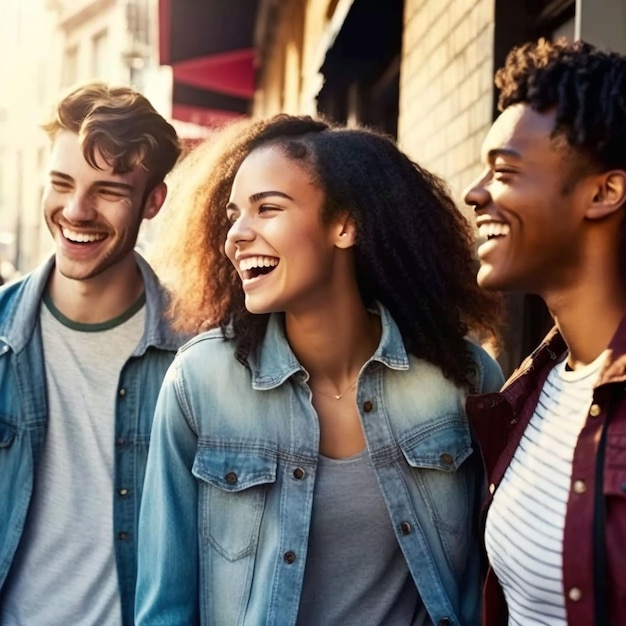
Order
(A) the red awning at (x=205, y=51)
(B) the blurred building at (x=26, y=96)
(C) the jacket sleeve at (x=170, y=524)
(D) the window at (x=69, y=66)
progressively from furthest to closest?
(B) the blurred building at (x=26, y=96) → (D) the window at (x=69, y=66) → (A) the red awning at (x=205, y=51) → (C) the jacket sleeve at (x=170, y=524)

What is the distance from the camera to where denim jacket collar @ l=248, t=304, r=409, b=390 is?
2.64m

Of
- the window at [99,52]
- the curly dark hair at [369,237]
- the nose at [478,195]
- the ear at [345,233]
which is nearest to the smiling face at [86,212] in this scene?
the curly dark hair at [369,237]

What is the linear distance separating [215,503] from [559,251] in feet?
3.58

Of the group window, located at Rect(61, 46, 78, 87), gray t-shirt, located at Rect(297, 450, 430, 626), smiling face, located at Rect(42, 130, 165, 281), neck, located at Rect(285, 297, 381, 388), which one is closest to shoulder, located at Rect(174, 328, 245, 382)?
neck, located at Rect(285, 297, 381, 388)

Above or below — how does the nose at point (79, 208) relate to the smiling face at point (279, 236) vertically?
above

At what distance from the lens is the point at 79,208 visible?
124 inches

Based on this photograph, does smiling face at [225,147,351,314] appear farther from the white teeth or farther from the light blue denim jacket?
the white teeth

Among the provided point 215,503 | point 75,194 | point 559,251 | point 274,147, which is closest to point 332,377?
point 215,503

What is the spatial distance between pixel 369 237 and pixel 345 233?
7cm

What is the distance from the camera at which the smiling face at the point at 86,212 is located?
3.18 meters

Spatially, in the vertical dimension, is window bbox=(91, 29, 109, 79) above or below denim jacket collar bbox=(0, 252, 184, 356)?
above

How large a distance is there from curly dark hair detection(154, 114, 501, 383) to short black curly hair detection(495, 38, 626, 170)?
0.57 m

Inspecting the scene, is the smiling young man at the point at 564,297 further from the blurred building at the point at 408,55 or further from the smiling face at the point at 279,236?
the blurred building at the point at 408,55

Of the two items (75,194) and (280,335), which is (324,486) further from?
(75,194)
